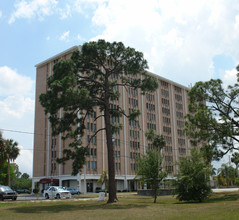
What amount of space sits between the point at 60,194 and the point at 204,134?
18.8 metres

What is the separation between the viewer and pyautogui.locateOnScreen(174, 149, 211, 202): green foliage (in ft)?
82.9

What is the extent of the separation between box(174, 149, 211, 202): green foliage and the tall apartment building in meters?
33.4

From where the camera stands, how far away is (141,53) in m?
28.1

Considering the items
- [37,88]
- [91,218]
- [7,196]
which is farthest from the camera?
[37,88]

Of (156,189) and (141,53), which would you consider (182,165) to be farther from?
(141,53)

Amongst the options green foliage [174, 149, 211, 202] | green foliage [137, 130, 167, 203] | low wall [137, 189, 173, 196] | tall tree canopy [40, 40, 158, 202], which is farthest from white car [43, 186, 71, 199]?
green foliage [174, 149, 211, 202]

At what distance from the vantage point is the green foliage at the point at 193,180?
25.3 metres

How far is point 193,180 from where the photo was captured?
2530 centimetres

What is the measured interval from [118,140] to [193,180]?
49771 mm

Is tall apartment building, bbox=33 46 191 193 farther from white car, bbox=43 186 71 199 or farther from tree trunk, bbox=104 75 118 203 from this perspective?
tree trunk, bbox=104 75 118 203

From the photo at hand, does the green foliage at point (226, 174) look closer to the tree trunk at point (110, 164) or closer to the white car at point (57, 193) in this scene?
the white car at point (57, 193)

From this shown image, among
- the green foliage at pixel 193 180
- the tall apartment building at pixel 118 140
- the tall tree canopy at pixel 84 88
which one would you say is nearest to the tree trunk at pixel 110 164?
the tall tree canopy at pixel 84 88

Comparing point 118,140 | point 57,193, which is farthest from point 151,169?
point 118,140

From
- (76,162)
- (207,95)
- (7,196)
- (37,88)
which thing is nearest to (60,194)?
(7,196)
